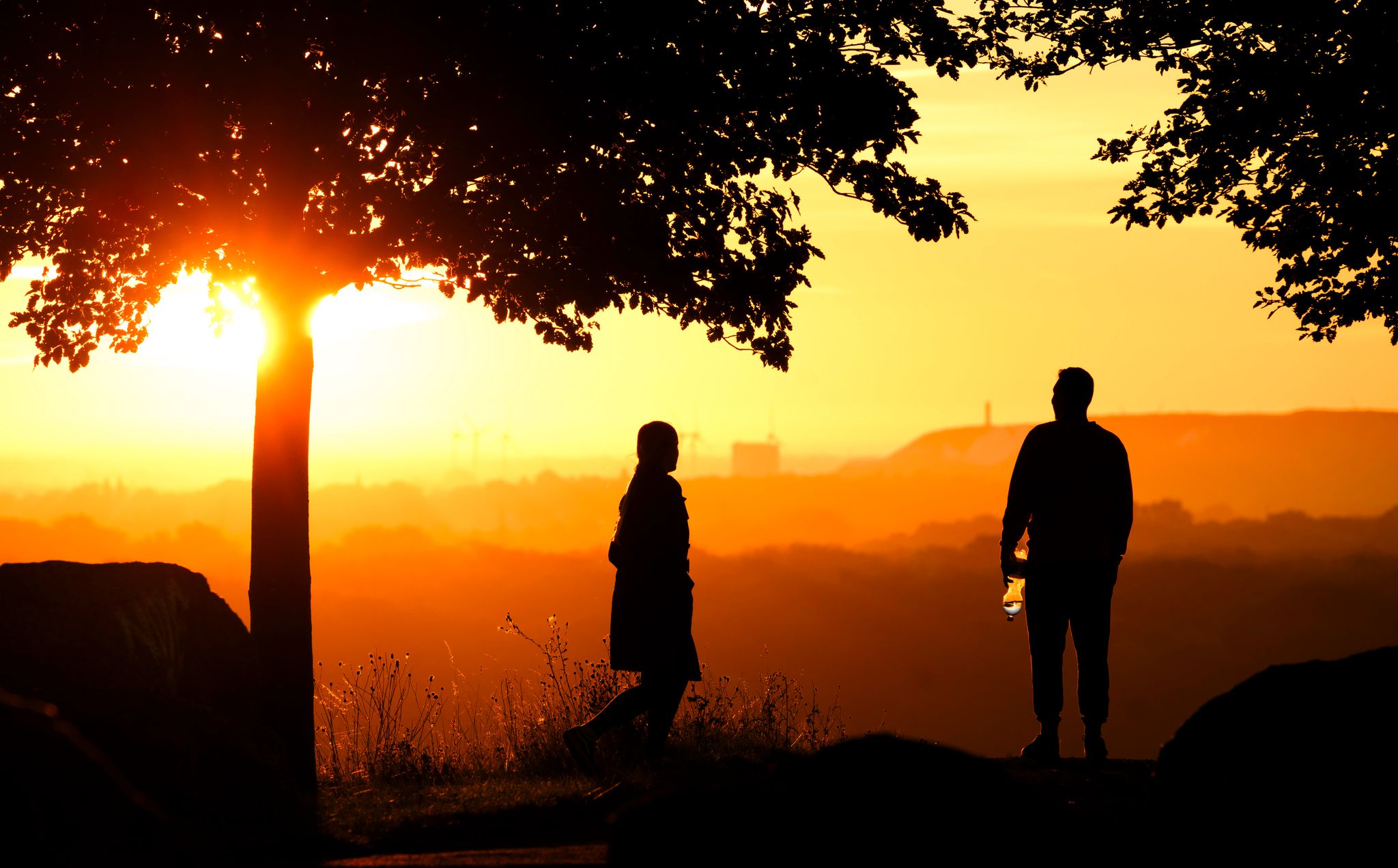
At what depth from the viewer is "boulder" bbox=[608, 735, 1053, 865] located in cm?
451

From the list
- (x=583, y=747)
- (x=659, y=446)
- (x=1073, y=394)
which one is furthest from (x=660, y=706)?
(x=1073, y=394)

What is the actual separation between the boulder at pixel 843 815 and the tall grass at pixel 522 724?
4.67 metres

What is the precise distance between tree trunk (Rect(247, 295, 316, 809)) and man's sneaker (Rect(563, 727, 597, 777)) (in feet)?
7.83

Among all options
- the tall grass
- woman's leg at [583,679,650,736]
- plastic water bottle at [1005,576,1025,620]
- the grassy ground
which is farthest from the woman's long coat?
plastic water bottle at [1005,576,1025,620]

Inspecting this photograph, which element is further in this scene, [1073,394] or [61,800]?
[1073,394]

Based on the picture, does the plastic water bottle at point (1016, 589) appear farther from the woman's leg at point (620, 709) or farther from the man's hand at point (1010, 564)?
the woman's leg at point (620, 709)

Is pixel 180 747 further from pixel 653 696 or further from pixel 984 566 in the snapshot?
pixel 984 566

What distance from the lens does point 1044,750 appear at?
28.3 feet

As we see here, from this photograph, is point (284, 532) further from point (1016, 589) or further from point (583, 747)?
point (1016, 589)

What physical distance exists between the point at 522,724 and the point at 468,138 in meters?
4.69

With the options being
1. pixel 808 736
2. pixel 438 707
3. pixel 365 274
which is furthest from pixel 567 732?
pixel 365 274

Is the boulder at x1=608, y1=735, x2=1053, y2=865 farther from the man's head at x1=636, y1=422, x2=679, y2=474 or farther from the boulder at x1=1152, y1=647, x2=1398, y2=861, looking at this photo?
the man's head at x1=636, y1=422, x2=679, y2=474

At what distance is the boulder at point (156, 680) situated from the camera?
20.8 feet

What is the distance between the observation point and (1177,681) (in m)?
145
